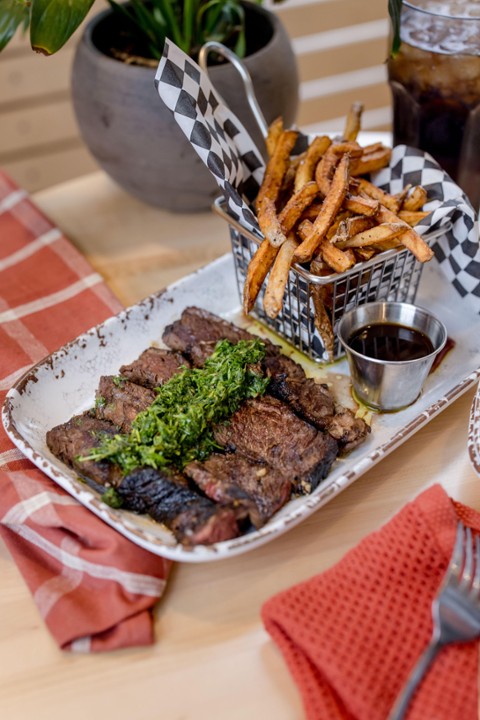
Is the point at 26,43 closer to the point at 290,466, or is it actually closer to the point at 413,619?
the point at 290,466

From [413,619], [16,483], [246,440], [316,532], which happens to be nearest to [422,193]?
[246,440]

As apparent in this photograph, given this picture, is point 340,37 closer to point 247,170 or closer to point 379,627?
point 247,170

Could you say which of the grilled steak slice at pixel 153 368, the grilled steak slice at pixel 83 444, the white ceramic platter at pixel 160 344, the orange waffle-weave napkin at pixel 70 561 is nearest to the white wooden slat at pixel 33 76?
the white ceramic platter at pixel 160 344

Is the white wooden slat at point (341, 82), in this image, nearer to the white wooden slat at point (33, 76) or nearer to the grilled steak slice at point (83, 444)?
the white wooden slat at point (33, 76)

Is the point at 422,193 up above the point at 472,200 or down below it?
above

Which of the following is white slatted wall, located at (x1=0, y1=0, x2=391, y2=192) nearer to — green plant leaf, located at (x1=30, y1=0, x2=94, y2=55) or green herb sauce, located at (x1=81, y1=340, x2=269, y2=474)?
green plant leaf, located at (x1=30, y1=0, x2=94, y2=55)

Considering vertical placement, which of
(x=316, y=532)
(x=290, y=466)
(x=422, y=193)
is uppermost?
(x=422, y=193)
